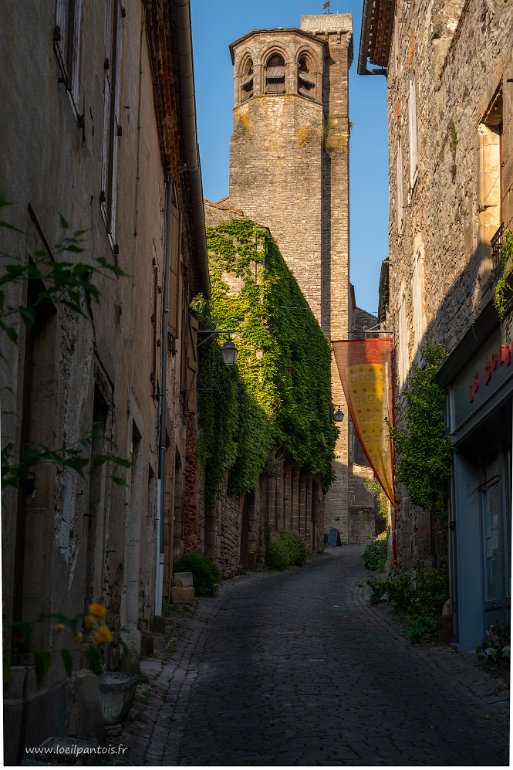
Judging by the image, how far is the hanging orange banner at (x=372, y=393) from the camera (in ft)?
59.1

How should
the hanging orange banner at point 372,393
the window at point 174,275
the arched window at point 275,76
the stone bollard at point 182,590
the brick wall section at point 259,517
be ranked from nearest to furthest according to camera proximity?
the window at point 174,275 → the stone bollard at point 182,590 → the hanging orange banner at point 372,393 → the brick wall section at point 259,517 → the arched window at point 275,76

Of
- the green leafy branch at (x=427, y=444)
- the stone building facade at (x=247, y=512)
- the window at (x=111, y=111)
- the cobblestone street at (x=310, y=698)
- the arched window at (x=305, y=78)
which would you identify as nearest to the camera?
the cobblestone street at (x=310, y=698)

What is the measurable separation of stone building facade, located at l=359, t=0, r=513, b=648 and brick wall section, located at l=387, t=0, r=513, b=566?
0.05ft

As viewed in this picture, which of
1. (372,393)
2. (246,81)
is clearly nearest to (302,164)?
(246,81)

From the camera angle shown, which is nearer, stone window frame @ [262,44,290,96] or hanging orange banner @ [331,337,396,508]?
hanging orange banner @ [331,337,396,508]

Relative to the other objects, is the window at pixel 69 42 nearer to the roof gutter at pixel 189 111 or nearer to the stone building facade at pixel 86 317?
the stone building facade at pixel 86 317

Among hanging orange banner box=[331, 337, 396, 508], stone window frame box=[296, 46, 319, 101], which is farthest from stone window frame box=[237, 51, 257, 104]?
hanging orange banner box=[331, 337, 396, 508]

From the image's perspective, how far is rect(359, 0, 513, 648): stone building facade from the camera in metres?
10.5

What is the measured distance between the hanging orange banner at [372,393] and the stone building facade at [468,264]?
130 cm

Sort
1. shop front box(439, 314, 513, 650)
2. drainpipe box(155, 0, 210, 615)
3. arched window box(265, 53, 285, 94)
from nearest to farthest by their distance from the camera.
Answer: shop front box(439, 314, 513, 650)
drainpipe box(155, 0, 210, 615)
arched window box(265, 53, 285, 94)

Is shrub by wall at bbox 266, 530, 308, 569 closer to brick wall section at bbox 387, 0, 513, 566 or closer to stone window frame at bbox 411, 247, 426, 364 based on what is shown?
brick wall section at bbox 387, 0, 513, 566

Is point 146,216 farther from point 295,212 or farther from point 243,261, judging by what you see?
point 295,212

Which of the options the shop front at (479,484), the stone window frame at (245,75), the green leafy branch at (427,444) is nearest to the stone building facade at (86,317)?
the green leafy branch at (427,444)

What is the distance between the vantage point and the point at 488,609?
1162cm
